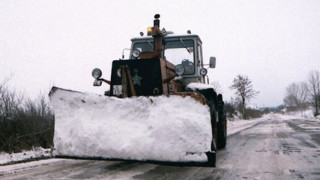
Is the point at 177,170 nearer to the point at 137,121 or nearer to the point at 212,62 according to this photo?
the point at 137,121

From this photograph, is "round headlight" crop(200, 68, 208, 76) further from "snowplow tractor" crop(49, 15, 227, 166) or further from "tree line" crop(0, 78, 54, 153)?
"tree line" crop(0, 78, 54, 153)

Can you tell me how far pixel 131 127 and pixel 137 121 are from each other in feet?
0.40

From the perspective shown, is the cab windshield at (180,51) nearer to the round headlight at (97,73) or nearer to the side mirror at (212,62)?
the side mirror at (212,62)

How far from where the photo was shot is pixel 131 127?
496 centimetres

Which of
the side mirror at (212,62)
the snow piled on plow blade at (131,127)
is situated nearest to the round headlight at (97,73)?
the snow piled on plow blade at (131,127)

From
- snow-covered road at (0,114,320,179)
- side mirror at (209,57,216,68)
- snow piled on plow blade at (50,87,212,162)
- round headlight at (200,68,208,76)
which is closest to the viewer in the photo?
snow piled on plow blade at (50,87,212,162)

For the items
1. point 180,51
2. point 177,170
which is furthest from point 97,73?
point 177,170

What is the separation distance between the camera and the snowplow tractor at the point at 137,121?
4.64 metres

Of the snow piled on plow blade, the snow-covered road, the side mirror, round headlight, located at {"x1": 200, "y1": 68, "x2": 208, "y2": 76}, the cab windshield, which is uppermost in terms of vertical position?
the cab windshield

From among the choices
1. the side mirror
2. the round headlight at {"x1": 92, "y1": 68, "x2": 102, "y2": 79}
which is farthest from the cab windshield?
the round headlight at {"x1": 92, "y1": 68, "x2": 102, "y2": 79}

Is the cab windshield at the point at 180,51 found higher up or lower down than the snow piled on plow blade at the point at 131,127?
higher up

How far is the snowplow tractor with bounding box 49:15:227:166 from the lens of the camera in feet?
15.2

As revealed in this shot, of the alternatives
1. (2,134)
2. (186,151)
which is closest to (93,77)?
(186,151)

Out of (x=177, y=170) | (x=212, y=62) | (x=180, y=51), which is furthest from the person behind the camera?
(x=180, y=51)
